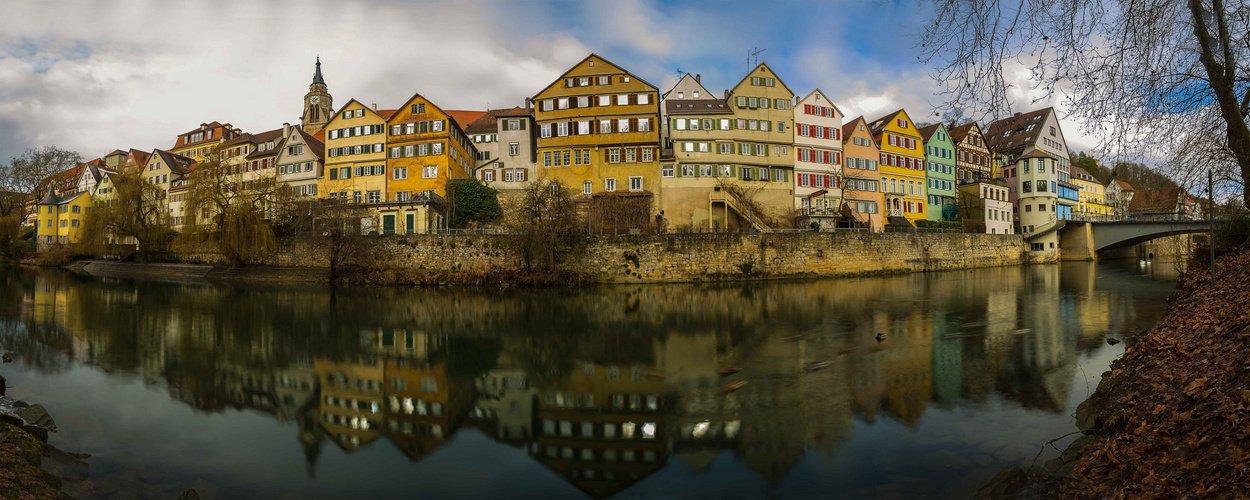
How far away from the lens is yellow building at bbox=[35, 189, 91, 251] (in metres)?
63.1

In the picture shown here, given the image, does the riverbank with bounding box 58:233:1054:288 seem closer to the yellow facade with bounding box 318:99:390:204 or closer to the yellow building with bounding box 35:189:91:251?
the yellow facade with bounding box 318:99:390:204

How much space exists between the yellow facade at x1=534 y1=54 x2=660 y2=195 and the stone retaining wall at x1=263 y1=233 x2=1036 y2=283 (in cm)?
865

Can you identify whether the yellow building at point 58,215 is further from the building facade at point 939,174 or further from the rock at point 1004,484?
the building facade at point 939,174

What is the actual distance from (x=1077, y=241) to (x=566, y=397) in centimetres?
6029

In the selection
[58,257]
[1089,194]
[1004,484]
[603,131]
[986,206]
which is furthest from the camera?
[1089,194]

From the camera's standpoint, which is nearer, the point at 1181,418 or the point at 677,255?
the point at 1181,418

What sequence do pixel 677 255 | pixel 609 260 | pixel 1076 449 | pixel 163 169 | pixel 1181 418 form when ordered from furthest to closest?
1. pixel 163 169
2. pixel 677 255
3. pixel 609 260
4. pixel 1076 449
5. pixel 1181 418

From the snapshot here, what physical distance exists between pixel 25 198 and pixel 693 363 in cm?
7481

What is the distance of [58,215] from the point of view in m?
64.2

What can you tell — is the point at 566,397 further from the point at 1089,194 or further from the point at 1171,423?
the point at 1089,194

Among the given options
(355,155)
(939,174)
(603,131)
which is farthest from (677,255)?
(939,174)

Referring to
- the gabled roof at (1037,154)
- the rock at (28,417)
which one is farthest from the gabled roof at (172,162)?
the gabled roof at (1037,154)

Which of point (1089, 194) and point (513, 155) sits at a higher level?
point (513, 155)

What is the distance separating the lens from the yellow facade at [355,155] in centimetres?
4406
